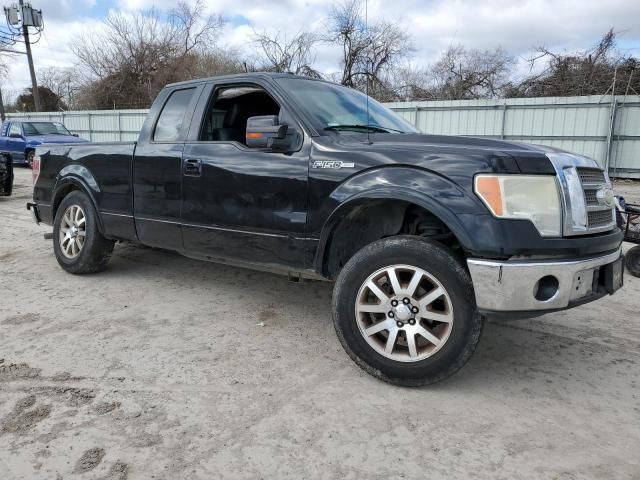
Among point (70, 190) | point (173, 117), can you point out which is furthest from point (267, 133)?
point (70, 190)

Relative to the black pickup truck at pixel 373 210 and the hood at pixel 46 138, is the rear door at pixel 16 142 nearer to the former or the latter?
the hood at pixel 46 138

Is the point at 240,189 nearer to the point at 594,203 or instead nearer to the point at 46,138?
the point at 594,203

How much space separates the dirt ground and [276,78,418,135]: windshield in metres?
1.57

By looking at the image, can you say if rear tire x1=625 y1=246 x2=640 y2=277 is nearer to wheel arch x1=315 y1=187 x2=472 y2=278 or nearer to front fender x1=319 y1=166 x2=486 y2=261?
wheel arch x1=315 y1=187 x2=472 y2=278

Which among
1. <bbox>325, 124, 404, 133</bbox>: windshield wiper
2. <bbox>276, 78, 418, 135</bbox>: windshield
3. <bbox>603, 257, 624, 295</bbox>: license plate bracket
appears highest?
<bbox>276, 78, 418, 135</bbox>: windshield

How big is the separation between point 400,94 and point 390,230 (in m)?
24.4

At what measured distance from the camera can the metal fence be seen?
1488cm

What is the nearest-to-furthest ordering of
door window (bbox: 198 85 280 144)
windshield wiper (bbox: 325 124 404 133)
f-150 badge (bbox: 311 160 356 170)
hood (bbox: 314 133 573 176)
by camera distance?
hood (bbox: 314 133 573 176), f-150 badge (bbox: 311 160 356 170), windshield wiper (bbox: 325 124 404 133), door window (bbox: 198 85 280 144)

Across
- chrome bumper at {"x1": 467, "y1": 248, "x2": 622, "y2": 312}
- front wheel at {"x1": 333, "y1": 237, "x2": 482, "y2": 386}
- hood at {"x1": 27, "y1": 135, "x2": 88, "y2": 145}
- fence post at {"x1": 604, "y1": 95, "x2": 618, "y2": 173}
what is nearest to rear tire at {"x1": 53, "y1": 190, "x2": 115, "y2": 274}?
front wheel at {"x1": 333, "y1": 237, "x2": 482, "y2": 386}

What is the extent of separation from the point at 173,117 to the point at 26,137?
1558 centimetres

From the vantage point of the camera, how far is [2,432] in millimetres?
2553

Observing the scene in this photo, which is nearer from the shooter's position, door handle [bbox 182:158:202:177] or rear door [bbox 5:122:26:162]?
door handle [bbox 182:158:202:177]

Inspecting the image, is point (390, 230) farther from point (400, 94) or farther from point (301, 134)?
point (400, 94)

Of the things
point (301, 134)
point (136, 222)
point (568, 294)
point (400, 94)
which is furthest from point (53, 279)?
point (400, 94)
